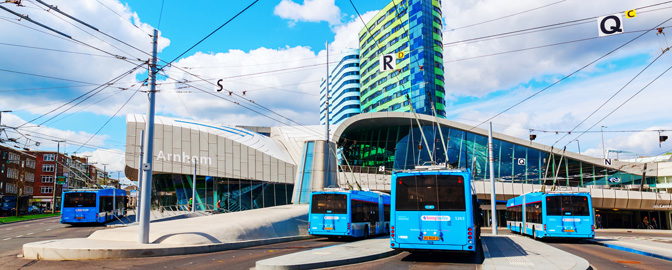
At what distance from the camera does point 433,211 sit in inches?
588

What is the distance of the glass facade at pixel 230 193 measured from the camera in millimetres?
56406

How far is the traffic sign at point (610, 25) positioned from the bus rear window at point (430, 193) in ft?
23.1

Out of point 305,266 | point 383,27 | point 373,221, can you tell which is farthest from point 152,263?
point 383,27

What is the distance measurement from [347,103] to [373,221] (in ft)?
396

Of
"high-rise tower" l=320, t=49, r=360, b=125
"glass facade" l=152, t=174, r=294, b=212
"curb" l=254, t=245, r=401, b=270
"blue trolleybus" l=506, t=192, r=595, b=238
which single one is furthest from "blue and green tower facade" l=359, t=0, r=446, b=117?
"curb" l=254, t=245, r=401, b=270

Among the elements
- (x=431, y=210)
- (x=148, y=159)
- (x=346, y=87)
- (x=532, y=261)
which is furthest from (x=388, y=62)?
(x=346, y=87)

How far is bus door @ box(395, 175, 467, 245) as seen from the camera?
14609 mm

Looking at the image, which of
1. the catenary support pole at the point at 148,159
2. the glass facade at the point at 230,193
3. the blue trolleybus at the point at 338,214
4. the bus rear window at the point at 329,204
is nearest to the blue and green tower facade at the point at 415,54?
the glass facade at the point at 230,193

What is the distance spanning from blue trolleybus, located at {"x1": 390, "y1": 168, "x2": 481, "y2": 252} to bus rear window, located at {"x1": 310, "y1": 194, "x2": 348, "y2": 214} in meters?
9.54

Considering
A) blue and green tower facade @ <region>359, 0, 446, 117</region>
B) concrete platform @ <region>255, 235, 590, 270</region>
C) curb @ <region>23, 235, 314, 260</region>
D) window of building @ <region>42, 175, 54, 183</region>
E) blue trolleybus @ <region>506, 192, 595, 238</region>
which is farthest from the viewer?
window of building @ <region>42, 175, 54, 183</region>

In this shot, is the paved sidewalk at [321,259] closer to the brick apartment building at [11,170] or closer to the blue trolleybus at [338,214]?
the blue trolleybus at [338,214]

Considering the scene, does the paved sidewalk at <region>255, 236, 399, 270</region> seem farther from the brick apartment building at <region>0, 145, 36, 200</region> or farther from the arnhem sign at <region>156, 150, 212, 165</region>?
the brick apartment building at <region>0, 145, 36, 200</region>

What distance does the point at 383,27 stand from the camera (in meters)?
125

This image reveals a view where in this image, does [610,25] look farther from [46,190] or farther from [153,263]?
[46,190]
